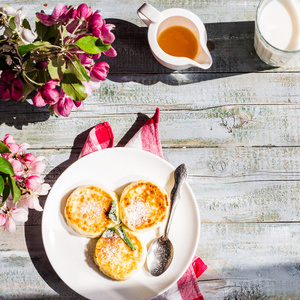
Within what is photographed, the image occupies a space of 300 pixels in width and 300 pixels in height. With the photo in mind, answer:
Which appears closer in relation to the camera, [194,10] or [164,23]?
[164,23]

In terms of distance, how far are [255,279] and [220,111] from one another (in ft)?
1.86

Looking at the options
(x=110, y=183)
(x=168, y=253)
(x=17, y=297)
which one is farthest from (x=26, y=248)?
(x=168, y=253)

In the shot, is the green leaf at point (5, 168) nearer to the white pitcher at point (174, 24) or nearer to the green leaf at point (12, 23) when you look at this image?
the green leaf at point (12, 23)

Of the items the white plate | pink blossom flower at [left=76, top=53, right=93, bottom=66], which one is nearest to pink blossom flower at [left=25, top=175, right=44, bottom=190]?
the white plate

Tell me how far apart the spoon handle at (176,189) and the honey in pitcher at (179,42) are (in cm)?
36

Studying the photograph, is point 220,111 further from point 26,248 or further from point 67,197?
point 26,248

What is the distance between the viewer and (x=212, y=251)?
131cm

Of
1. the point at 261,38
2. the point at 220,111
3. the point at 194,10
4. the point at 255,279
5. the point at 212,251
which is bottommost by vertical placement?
the point at 255,279

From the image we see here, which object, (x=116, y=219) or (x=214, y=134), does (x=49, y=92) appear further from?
(x=214, y=134)

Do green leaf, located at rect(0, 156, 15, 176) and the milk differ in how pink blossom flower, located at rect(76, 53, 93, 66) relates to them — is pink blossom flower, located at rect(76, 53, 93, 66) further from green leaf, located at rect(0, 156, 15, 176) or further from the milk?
the milk

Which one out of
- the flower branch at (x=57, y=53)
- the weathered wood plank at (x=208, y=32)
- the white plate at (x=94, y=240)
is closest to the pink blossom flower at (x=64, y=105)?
the flower branch at (x=57, y=53)

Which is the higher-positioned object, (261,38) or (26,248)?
(261,38)

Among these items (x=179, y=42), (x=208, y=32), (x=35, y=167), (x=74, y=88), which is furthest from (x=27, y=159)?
(x=208, y=32)

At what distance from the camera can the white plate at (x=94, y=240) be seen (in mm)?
1227
